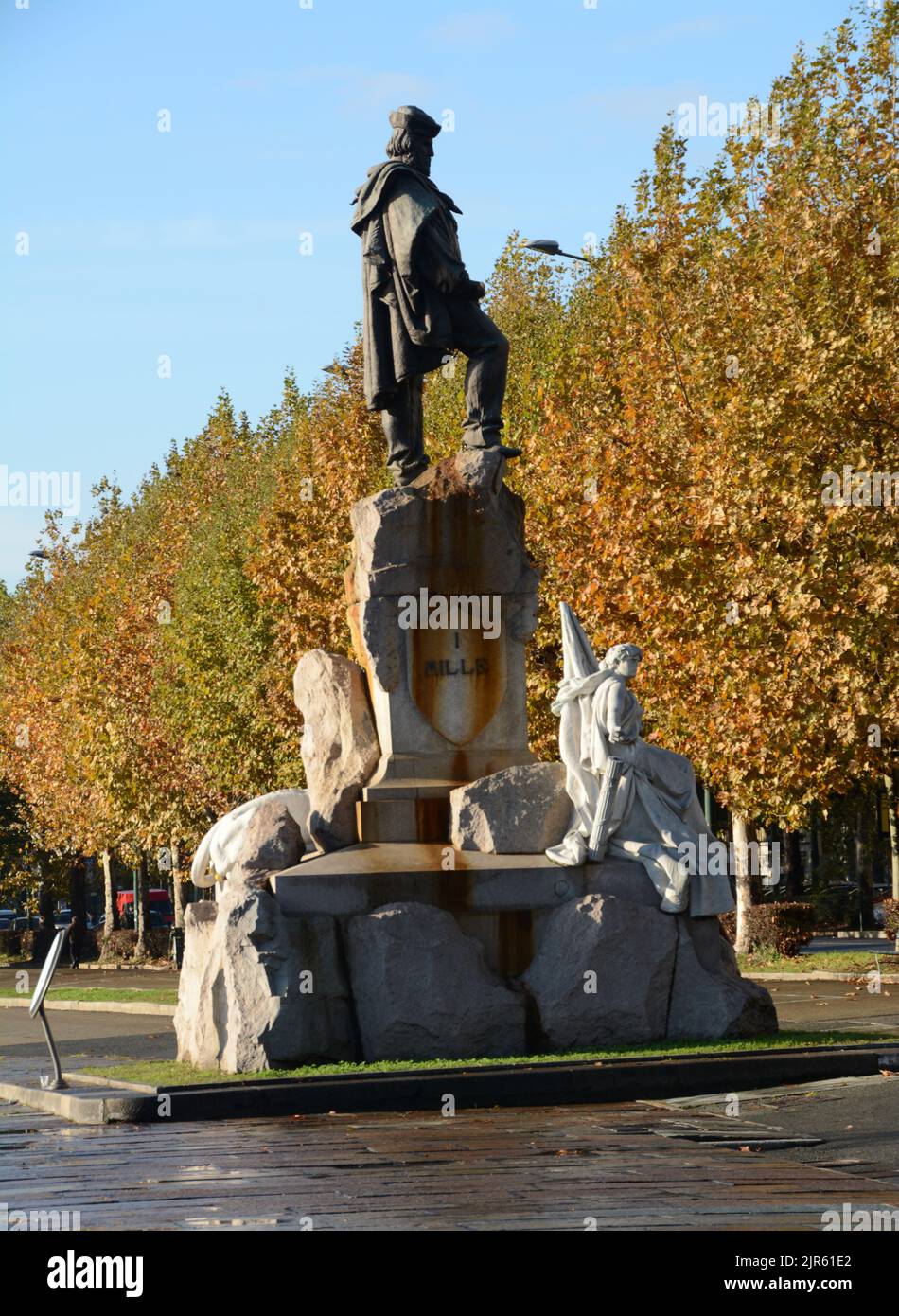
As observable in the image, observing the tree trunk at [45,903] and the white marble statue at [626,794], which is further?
the tree trunk at [45,903]

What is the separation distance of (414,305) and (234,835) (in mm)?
4516

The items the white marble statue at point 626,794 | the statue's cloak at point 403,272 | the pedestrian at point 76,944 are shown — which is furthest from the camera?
the pedestrian at point 76,944

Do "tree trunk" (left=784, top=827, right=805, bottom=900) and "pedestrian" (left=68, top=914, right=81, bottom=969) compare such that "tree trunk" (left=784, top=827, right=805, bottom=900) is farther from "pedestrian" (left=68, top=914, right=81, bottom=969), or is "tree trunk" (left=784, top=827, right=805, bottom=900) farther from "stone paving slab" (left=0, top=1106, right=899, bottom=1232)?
"stone paving slab" (left=0, top=1106, right=899, bottom=1232)

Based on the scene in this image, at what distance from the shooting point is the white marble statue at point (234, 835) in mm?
16734

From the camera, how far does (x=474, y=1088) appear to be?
13.9 meters

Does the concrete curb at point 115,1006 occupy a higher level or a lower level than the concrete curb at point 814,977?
lower

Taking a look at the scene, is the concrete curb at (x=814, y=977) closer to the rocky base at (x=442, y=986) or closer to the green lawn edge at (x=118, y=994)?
the green lawn edge at (x=118, y=994)

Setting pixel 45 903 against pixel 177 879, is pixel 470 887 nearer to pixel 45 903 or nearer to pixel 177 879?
pixel 177 879

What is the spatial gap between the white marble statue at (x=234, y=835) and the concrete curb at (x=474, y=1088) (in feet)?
8.90

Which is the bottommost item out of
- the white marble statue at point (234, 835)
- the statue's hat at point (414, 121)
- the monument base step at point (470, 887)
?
the monument base step at point (470, 887)

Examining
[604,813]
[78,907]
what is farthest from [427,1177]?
[78,907]

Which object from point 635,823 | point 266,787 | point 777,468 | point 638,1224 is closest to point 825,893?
point 266,787

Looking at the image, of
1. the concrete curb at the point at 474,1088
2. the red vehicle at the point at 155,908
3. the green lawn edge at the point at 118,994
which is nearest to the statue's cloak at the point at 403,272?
the concrete curb at the point at 474,1088

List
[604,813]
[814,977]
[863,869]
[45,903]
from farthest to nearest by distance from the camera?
[45,903], [863,869], [814,977], [604,813]
